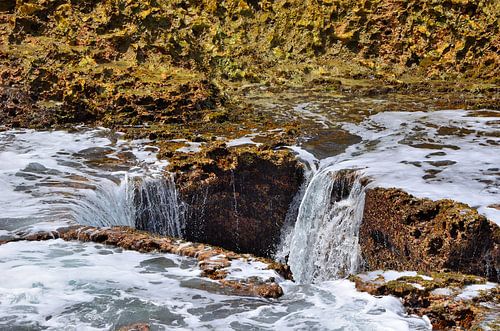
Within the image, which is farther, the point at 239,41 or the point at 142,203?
the point at 239,41

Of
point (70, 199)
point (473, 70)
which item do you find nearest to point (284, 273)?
point (70, 199)

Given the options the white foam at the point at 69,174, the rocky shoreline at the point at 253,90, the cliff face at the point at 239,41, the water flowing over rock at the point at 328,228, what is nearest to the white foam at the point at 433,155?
the water flowing over rock at the point at 328,228

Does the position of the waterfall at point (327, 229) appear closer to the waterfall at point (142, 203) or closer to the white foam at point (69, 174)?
the waterfall at point (142, 203)

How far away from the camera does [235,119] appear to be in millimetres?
14109

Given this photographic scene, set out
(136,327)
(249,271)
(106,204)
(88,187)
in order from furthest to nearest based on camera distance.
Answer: (88,187) → (106,204) → (249,271) → (136,327)

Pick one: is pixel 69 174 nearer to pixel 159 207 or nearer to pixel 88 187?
pixel 88 187

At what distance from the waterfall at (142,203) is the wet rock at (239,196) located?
0.18 metres

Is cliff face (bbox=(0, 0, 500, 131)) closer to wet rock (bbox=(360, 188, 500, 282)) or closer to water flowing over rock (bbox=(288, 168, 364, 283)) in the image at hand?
water flowing over rock (bbox=(288, 168, 364, 283))

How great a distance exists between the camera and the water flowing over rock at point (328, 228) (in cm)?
935

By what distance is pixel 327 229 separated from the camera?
983cm

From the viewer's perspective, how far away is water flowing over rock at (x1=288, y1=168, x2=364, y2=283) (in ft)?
30.7

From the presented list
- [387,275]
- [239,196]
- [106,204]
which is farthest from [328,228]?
[106,204]

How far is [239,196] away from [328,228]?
169 cm


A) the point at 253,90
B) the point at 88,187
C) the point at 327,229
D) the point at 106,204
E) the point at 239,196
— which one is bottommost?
the point at 327,229
